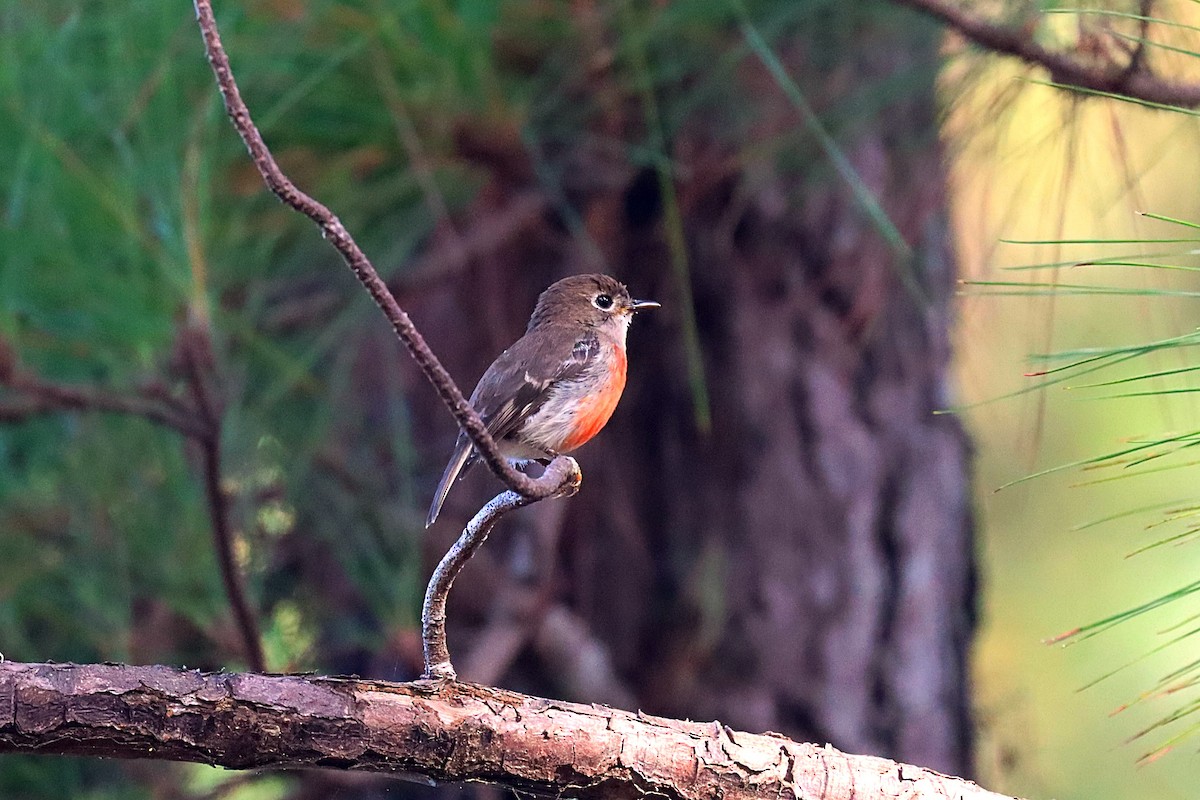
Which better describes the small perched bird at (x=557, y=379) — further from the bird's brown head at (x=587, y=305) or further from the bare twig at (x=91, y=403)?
the bare twig at (x=91, y=403)

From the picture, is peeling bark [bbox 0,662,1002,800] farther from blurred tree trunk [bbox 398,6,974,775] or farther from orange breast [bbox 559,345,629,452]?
blurred tree trunk [bbox 398,6,974,775]

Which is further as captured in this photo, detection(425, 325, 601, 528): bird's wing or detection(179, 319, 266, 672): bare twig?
detection(179, 319, 266, 672): bare twig

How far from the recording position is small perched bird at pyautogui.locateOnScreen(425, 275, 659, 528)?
5.91ft

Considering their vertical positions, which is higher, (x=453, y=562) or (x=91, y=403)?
(x=91, y=403)

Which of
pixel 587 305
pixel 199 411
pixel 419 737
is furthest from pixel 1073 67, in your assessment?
pixel 199 411

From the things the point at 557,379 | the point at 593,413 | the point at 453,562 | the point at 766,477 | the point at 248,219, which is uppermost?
the point at 248,219

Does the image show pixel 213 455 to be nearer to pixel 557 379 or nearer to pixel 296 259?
pixel 557 379

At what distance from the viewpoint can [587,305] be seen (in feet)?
6.82

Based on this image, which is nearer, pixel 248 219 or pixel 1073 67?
pixel 1073 67

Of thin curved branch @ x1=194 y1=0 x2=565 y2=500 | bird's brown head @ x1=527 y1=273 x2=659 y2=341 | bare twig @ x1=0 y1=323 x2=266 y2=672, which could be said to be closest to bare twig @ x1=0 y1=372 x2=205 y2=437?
bare twig @ x1=0 y1=323 x2=266 y2=672

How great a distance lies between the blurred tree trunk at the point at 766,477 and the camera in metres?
3.18

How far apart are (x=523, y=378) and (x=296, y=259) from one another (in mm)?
1282

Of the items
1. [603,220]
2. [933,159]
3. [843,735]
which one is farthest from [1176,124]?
[843,735]

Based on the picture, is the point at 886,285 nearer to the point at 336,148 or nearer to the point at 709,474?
the point at 709,474
